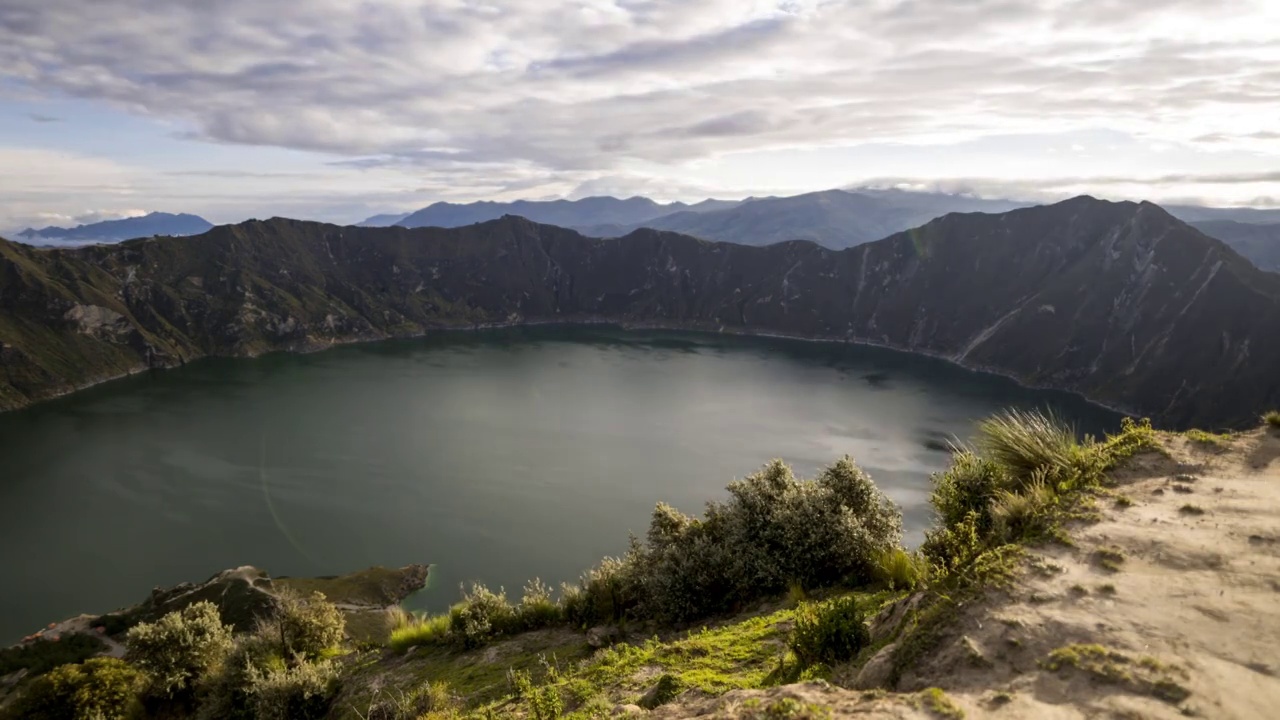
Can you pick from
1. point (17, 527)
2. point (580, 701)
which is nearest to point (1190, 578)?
point (580, 701)

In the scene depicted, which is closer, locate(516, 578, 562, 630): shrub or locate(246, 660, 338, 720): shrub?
locate(246, 660, 338, 720): shrub

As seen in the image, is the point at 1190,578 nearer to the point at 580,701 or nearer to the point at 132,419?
the point at 580,701

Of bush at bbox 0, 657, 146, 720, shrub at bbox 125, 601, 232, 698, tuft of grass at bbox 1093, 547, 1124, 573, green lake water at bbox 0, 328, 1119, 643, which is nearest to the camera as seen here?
tuft of grass at bbox 1093, 547, 1124, 573

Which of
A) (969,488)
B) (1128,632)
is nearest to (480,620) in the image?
(969,488)

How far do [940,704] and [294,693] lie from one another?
20.2 metres

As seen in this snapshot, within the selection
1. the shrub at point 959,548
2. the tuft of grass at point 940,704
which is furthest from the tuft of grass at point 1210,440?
the tuft of grass at point 940,704

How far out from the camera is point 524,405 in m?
138

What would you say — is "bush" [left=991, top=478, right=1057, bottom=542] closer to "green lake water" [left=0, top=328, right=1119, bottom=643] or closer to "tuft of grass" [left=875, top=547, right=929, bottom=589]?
"tuft of grass" [left=875, top=547, right=929, bottom=589]

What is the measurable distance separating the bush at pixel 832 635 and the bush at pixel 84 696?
29095mm

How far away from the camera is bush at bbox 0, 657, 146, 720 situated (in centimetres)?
2517

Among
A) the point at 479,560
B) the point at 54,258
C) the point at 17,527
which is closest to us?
the point at 479,560

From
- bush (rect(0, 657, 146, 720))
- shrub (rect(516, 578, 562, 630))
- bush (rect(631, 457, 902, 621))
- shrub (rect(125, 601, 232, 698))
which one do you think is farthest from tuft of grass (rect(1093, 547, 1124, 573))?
bush (rect(0, 657, 146, 720))

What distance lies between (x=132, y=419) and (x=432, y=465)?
75554 mm

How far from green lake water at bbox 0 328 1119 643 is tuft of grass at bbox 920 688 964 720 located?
25580 mm
